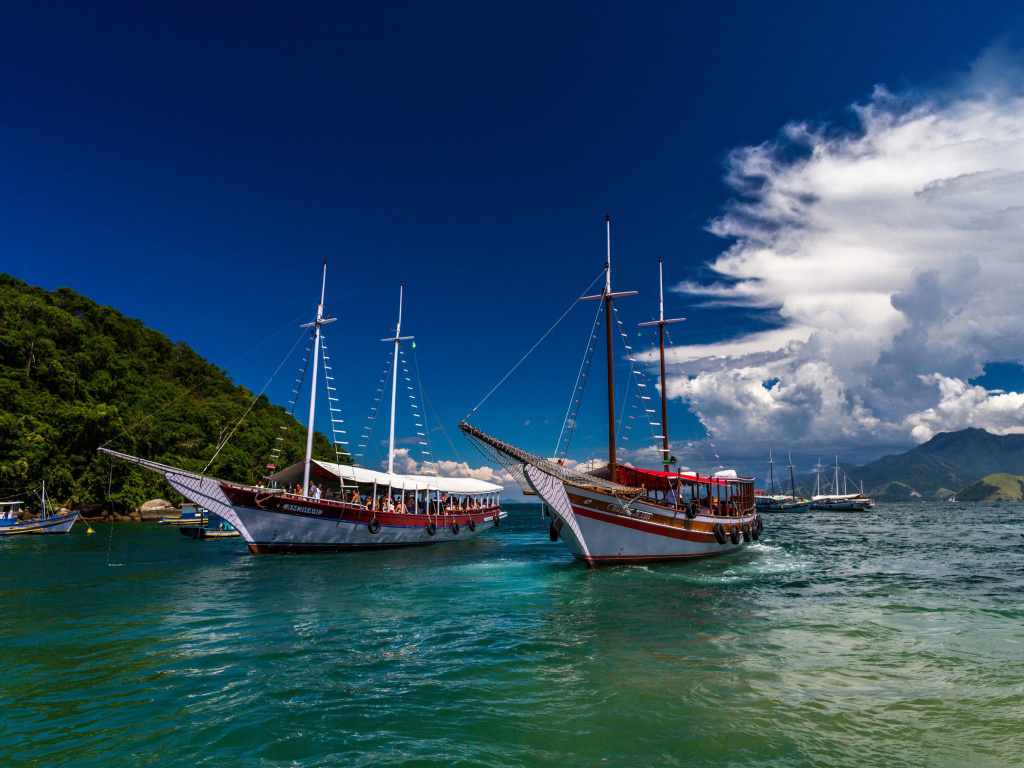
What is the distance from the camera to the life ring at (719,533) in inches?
1149

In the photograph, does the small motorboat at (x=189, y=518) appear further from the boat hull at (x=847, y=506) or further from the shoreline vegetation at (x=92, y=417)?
the boat hull at (x=847, y=506)

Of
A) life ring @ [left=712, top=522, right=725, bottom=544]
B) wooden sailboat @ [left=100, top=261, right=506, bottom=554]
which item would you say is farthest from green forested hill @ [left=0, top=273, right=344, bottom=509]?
life ring @ [left=712, top=522, right=725, bottom=544]

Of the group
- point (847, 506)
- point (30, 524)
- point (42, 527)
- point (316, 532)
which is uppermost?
point (316, 532)

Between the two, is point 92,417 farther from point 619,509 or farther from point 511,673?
point 511,673

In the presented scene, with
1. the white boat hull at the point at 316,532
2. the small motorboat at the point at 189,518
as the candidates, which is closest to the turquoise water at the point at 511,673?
the white boat hull at the point at 316,532

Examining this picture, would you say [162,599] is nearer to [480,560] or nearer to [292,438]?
[480,560]

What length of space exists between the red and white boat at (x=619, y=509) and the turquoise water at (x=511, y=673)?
3955 millimetres

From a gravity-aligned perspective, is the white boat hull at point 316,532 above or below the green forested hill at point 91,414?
below

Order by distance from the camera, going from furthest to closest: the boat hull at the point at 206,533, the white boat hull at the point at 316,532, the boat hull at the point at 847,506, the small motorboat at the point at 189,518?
the boat hull at the point at 847,506, the small motorboat at the point at 189,518, the boat hull at the point at 206,533, the white boat hull at the point at 316,532

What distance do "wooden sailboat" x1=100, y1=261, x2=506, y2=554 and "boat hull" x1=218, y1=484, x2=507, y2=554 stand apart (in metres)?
0.05

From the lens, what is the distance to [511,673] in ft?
33.0

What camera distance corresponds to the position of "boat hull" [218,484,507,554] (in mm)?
30312

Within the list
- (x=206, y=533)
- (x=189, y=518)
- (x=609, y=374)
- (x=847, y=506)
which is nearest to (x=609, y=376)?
(x=609, y=374)

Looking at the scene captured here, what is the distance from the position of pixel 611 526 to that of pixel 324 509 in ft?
58.2
